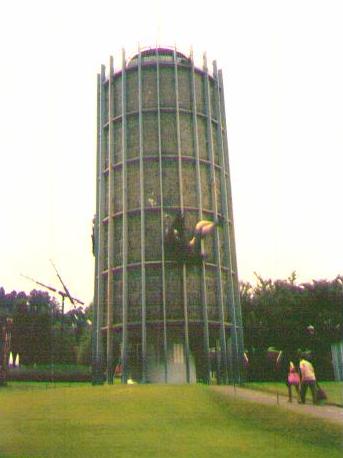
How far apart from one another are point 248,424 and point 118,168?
27154mm

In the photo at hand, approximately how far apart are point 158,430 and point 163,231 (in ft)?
80.8

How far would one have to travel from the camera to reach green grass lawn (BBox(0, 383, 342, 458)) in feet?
27.9

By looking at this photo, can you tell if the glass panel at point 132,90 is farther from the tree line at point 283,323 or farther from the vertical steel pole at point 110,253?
the tree line at point 283,323

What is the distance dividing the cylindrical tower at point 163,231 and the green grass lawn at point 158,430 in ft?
55.5

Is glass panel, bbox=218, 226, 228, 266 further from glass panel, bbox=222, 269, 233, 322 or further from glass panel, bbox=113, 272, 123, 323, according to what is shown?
glass panel, bbox=113, 272, 123, 323

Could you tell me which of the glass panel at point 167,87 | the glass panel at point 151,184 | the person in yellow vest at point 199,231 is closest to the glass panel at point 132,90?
the glass panel at point 167,87

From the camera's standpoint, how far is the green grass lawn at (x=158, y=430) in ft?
27.9

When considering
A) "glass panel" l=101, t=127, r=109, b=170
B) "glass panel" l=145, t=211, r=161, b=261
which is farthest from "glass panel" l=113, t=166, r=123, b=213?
"glass panel" l=145, t=211, r=161, b=261

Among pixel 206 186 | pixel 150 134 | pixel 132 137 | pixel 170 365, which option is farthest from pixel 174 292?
pixel 132 137

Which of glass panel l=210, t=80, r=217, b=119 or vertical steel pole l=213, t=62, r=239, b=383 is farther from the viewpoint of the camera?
glass panel l=210, t=80, r=217, b=119

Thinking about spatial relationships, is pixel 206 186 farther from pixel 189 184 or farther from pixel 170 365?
pixel 170 365

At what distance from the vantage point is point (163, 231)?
34.9 m

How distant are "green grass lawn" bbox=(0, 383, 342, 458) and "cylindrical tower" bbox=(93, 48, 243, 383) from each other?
16.9 metres

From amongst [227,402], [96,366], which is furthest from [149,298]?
[227,402]
